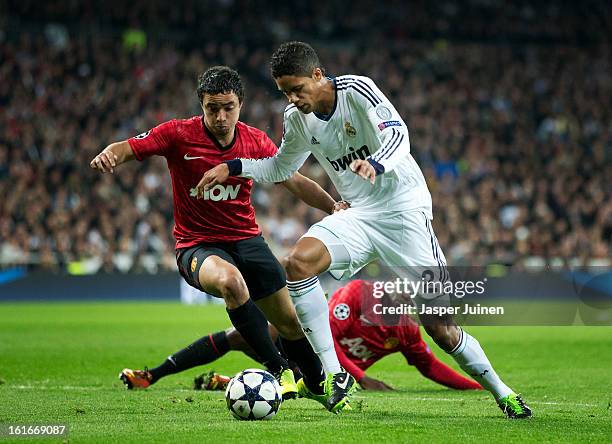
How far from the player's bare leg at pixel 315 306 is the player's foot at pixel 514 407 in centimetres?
98

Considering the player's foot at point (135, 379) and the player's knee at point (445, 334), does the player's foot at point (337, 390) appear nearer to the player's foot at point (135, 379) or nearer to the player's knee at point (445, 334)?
the player's knee at point (445, 334)

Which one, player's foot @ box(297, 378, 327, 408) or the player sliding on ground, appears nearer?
player's foot @ box(297, 378, 327, 408)

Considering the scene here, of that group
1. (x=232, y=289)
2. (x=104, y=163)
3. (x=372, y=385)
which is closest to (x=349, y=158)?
(x=232, y=289)

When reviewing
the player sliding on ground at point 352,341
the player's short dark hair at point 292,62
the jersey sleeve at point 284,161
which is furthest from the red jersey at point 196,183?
the player's short dark hair at point 292,62

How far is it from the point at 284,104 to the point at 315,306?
791 inches

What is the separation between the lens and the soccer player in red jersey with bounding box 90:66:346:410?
23.5ft

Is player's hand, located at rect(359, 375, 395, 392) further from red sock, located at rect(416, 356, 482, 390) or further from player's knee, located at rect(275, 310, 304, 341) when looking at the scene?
player's knee, located at rect(275, 310, 304, 341)

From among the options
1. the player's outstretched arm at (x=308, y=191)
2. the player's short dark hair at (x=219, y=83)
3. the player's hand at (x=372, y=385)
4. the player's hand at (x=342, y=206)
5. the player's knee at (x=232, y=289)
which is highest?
the player's short dark hair at (x=219, y=83)

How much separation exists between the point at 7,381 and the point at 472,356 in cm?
438

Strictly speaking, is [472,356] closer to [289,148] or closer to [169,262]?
[289,148]

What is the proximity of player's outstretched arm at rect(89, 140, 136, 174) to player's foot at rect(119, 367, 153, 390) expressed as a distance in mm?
1943

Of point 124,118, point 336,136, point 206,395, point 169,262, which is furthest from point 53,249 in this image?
point 336,136

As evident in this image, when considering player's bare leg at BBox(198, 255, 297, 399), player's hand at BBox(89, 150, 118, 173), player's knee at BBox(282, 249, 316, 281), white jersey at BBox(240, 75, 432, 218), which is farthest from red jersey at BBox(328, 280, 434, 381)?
player's hand at BBox(89, 150, 118, 173)

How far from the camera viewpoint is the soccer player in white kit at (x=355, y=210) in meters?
6.43
